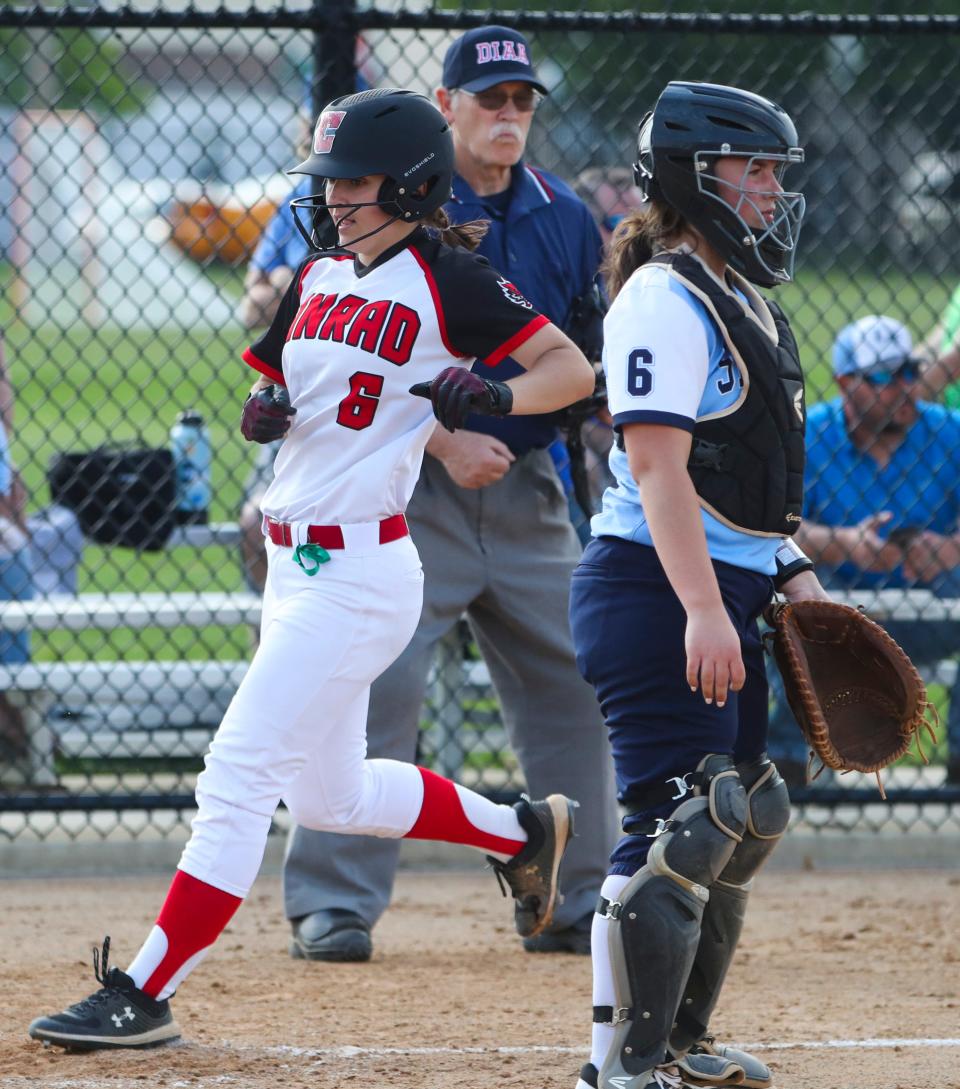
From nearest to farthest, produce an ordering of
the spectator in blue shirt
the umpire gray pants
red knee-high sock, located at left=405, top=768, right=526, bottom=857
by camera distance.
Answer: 1. red knee-high sock, located at left=405, top=768, right=526, bottom=857
2. the umpire gray pants
3. the spectator in blue shirt

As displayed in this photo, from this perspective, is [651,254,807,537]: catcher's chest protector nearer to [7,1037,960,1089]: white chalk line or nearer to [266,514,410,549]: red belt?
[266,514,410,549]: red belt

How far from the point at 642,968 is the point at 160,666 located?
2.93 metres

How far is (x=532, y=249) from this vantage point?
13.0 feet

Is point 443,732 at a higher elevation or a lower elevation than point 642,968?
lower

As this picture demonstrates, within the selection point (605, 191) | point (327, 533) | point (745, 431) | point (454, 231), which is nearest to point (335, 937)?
point (327, 533)

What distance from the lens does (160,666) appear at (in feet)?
17.4

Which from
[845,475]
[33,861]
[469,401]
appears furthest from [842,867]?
[469,401]

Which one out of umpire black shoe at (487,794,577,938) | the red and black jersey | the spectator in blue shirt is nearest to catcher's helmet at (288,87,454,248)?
the red and black jersey

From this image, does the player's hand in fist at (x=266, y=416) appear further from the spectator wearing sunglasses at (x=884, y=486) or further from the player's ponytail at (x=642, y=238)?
the spectator wearing sunglasses at (x=884, y=486)

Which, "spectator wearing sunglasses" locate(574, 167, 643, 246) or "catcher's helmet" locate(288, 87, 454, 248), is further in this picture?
"spectator wearing sunglasses" locate(574, 167, 643, 246)

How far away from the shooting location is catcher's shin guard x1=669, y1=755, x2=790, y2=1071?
112 inches

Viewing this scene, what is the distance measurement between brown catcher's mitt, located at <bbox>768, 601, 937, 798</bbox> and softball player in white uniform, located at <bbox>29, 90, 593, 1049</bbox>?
640 mm

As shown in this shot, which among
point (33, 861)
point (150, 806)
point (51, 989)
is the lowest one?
point (33, 861)

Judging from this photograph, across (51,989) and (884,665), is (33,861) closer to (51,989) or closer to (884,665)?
(51,989)
